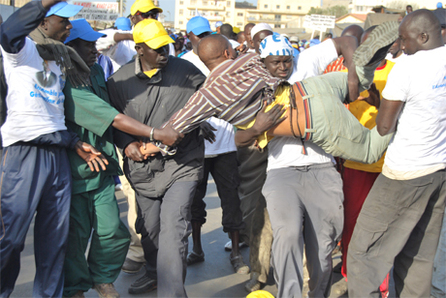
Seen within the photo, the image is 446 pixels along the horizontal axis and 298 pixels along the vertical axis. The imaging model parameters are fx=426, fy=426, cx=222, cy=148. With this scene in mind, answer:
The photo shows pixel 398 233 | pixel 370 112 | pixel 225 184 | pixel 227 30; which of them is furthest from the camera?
pixel 227 30

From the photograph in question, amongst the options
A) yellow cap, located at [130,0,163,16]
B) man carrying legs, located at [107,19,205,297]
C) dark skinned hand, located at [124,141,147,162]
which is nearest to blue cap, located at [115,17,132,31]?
yellow cap, located at [130,0,163,16]

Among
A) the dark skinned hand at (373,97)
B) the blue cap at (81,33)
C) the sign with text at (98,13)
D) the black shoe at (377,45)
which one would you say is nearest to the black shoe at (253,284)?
the dark skinned hand at (373,97)

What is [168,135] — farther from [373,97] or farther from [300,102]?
[373,97]

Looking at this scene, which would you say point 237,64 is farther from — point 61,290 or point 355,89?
point 61,290

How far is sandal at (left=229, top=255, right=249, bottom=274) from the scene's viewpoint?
4156mm

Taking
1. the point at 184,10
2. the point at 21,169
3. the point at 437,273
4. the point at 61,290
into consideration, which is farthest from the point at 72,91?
the point at 184,10

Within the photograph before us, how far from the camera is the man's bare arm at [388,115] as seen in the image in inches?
118

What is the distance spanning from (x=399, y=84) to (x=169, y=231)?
6.40 feet

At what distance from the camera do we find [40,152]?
2980 millimetres

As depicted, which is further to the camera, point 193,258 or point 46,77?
point 193,258

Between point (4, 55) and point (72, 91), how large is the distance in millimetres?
550

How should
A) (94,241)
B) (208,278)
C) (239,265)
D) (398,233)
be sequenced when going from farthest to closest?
(239,265) < (208,278) < (94,241) < (398,233)

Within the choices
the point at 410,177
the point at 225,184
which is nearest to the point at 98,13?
the point at 225,184

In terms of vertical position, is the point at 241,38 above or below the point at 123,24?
below
